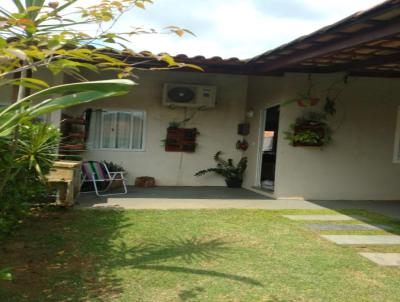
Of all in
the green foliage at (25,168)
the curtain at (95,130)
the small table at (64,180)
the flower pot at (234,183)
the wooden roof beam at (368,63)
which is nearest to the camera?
the green foliage at (25,168)

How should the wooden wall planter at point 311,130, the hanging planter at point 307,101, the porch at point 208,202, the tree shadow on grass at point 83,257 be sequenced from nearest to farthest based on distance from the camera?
the tree shadow on grass at point 83,257 < the porch at point 208,202 < the hanging planter at point 307,101 < the wooden wall planter at point 311,130

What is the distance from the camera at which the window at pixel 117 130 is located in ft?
32.1

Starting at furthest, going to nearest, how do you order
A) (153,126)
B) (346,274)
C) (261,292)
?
(153,126)
(346,274)
(261,292)

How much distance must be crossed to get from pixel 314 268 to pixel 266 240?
3.43 feet

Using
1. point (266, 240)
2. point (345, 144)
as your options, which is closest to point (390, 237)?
point (266, 240)

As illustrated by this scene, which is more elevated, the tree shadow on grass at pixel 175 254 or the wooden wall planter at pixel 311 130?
the wooden wall planter at pixel 311 130

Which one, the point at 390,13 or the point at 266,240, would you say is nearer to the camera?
the point at 390,13

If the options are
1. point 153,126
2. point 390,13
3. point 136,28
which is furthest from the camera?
point 153,126

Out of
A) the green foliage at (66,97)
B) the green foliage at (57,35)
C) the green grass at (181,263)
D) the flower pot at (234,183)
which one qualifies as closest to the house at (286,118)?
the flower pot at (234,183)

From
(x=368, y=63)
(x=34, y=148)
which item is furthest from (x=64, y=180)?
(x=368, y=63)

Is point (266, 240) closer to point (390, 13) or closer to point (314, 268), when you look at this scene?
point (314, 268)

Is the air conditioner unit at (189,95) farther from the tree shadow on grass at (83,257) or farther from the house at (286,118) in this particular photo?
the tree shadow on grass at (83,257)

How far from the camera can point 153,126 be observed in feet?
33.0

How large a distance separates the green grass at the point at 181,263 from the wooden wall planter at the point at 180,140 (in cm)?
424
